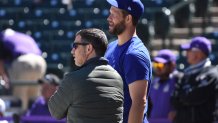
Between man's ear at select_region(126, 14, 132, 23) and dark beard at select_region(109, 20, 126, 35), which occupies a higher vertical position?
man's ear at select_region(126, 14, 132, 23)

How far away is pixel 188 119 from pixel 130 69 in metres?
3.25

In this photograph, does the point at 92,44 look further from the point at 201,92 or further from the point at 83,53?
the point at 201,92

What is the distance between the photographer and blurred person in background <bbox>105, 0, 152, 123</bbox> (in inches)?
179

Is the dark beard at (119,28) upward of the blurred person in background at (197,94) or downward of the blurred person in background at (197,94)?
upward

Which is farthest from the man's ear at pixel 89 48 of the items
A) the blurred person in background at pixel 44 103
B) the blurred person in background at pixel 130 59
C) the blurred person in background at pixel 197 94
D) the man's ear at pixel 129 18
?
the blurred person in background at pixel 44 103

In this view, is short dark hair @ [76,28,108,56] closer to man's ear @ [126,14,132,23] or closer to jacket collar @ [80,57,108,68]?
jacket collar @ [80,57,108,68]

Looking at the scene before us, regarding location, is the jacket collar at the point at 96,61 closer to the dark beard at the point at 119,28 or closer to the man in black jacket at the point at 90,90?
the man in black jacket at the point at 90,90

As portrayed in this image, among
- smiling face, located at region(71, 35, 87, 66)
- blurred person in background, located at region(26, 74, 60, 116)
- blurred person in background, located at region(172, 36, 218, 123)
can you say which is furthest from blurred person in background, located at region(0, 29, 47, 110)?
smiling face, located at region(71, 35, 87, 66)

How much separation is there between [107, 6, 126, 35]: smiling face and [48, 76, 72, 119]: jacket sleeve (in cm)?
72

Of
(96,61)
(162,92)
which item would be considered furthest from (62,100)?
(162,92)

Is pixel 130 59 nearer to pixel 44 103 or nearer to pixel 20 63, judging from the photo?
pixel 44 103

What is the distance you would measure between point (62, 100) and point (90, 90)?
0.55 feet

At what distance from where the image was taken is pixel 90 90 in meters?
4.09

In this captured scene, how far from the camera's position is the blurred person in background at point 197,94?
7574mm
